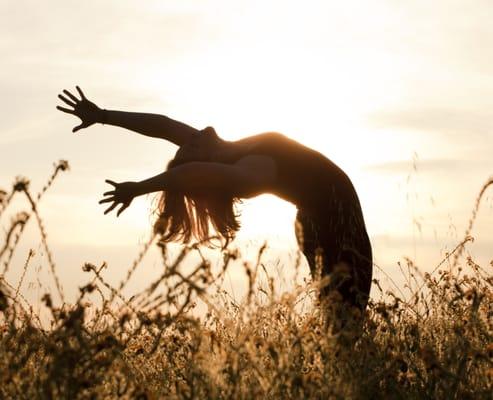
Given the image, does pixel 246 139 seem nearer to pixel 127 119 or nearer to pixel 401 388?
pixel 127 119

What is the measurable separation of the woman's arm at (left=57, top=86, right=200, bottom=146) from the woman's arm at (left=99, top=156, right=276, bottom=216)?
130 cm

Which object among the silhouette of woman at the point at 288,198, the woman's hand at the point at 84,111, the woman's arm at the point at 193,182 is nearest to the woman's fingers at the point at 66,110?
the woman's hand at the point at 84,111

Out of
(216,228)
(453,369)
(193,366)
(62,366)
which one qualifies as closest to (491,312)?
(453,369)

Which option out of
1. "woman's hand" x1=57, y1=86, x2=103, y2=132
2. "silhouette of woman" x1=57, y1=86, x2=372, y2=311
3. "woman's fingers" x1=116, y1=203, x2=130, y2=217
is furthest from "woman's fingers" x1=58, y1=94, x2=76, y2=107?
"woman's fingers" x1=116, y1=203, x2=130, y2=217

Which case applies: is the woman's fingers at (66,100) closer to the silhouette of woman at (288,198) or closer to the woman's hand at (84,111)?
the woman's hand at (84,111)

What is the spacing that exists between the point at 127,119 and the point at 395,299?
311 centimetres

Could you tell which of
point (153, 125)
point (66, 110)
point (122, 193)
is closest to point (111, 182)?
point (122, 193)

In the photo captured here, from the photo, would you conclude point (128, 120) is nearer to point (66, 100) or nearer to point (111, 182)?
point (66, 100)

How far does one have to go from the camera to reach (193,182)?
15.9 ft

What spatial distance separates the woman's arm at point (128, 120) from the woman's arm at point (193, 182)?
4.28 feet

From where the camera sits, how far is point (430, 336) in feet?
15.7

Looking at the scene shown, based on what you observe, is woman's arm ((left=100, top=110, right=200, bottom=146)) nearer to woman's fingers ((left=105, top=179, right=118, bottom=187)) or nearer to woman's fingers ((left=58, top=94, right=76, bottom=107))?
woman's fingers ((left=58, top=94, right=76, bottom=107))

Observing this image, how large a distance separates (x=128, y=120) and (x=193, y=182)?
180cm

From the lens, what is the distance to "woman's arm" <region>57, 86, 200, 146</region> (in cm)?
636
